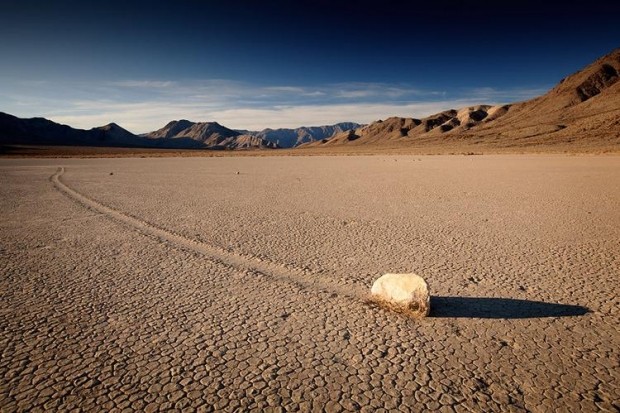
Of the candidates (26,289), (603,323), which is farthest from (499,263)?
(26,289)

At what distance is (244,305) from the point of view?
186 inches

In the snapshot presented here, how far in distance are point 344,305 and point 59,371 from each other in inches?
125

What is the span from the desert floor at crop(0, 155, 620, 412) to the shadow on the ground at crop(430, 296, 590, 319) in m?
0.03

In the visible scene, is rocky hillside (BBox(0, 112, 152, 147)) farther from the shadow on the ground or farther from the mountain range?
the shadow on the ground

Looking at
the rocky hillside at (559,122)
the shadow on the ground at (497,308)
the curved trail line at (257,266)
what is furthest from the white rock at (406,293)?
the rocky hillside at (559,122)

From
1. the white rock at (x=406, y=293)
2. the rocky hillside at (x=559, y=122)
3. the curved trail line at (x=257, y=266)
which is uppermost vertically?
the rocky hillside at (x=559, y=122)

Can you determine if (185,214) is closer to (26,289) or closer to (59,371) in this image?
(26,289)

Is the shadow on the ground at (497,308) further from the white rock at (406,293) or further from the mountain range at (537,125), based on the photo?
the mountain range at (537,125)

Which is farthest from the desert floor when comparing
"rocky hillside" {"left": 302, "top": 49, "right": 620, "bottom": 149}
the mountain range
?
"rocky hillside" {"left": 302, "top": 49, "right": 620, "bottom": 149}

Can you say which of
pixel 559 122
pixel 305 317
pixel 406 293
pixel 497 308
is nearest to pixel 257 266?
pixel 305 317

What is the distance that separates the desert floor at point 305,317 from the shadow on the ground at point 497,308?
1.1 inches

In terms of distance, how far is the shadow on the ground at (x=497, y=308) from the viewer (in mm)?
4430

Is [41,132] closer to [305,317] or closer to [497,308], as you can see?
[305,317]

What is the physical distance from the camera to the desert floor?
313cm
